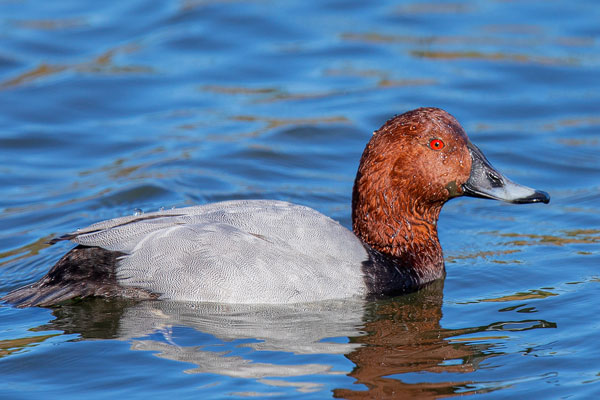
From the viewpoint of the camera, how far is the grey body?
647 cm

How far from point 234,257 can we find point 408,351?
52.0 inches

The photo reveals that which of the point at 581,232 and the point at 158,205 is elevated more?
the point at 158,205

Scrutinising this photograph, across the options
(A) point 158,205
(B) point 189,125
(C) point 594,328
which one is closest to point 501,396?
(C) point 594,328

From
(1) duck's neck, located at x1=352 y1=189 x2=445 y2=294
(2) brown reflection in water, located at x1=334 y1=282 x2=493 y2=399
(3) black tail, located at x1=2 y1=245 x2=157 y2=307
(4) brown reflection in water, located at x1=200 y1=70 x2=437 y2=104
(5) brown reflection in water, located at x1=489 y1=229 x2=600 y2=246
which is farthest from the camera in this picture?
(4) brown reflection in water, located at x1=200 y1=70 x2=437 y2=104

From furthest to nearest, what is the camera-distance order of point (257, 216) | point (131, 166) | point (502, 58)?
point (502, 58), point (131, 166), point (257, 216)

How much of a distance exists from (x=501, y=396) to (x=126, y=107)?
7.38 meters

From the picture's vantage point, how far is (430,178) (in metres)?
7.10

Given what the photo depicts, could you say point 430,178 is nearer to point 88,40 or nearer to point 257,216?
point 257,216

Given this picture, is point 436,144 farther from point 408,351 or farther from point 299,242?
point 408,351

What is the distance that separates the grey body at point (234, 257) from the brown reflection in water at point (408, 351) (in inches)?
14.4

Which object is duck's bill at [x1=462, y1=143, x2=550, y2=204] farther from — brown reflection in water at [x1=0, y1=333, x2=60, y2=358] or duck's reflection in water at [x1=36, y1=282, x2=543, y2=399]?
brown reflection in water at [x1=0, y1=333, x2=60, y2=358]

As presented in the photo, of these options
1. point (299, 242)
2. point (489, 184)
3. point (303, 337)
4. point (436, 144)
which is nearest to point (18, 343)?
point (303, 337)

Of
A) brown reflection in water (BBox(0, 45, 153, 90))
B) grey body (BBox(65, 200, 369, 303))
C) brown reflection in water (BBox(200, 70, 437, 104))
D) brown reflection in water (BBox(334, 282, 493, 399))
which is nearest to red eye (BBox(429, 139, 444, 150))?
grey body (BBox(65, 200, 369, 303))

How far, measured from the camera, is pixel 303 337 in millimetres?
6223
